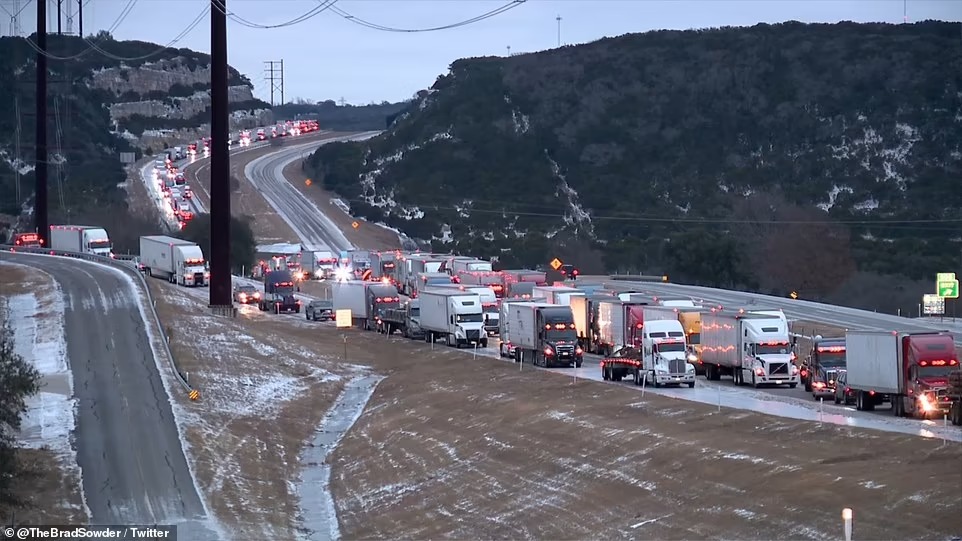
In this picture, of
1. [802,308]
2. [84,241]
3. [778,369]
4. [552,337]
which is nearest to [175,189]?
[84,241]

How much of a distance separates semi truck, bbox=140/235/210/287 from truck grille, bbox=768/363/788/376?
174ft

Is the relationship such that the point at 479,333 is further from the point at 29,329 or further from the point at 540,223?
the point at 540,223

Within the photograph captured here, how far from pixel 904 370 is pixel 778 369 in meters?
10.0

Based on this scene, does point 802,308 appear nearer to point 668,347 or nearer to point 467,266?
point 467,266

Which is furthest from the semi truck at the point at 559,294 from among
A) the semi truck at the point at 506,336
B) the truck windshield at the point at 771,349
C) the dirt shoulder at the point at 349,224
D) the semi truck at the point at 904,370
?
the dirt shoulder at the point at 349,224

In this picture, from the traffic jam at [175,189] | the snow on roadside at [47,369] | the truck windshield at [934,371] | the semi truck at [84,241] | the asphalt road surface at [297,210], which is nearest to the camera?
the truck windshield at [934,371]

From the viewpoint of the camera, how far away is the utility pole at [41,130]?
11031 cm

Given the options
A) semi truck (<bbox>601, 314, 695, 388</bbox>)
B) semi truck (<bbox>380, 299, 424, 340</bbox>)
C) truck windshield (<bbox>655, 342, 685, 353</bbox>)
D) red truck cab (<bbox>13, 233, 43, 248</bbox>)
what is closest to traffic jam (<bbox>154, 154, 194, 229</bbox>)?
red truck cab (<bbox>13, 233, 43, 248</bbox>)

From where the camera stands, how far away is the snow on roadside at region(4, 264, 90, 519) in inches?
1661

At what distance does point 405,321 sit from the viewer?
7819 cm

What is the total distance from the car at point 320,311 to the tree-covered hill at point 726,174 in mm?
47179

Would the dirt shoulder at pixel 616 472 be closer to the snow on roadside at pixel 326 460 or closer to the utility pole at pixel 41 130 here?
the snow on roadside at pixel 326 460

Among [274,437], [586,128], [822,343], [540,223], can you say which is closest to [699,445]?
[822,343]

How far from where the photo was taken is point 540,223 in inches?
6693
